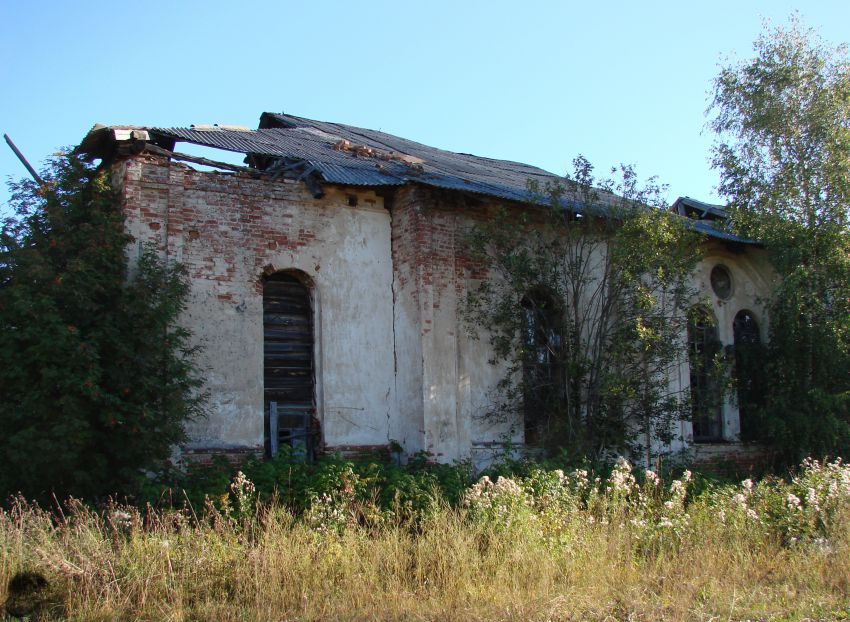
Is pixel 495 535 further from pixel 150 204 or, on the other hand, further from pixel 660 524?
pixel 150 204

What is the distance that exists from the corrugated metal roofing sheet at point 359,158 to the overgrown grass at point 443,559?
4712mm

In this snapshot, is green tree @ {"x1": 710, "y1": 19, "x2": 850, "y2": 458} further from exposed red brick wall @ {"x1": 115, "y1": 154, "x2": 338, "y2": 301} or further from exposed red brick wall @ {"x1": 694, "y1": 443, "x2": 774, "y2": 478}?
exposed red brick wall @ {"x1": 115, "y1": 154, "x2": 338, "y2": 301}

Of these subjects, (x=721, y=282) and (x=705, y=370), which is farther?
(x=721, y=282)

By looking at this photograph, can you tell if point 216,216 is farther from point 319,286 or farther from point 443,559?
point 443,559

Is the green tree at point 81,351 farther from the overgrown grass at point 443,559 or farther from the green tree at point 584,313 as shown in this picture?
the green tree at point 584,313

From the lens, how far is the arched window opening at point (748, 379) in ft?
52.0

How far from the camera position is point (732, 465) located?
50.8 feet

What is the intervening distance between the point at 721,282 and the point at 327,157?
8.48 m

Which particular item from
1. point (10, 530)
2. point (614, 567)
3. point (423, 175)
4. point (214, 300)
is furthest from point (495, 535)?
point (423, 175)

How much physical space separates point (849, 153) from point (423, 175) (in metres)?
7.86

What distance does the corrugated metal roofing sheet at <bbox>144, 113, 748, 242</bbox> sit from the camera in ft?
38.0

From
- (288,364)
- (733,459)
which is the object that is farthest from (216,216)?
(733,459)

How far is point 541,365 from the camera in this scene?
13.1 metres

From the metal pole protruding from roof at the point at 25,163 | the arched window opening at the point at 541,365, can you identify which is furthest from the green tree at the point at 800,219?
the metal pole protruding from roof at the point at 25,163
